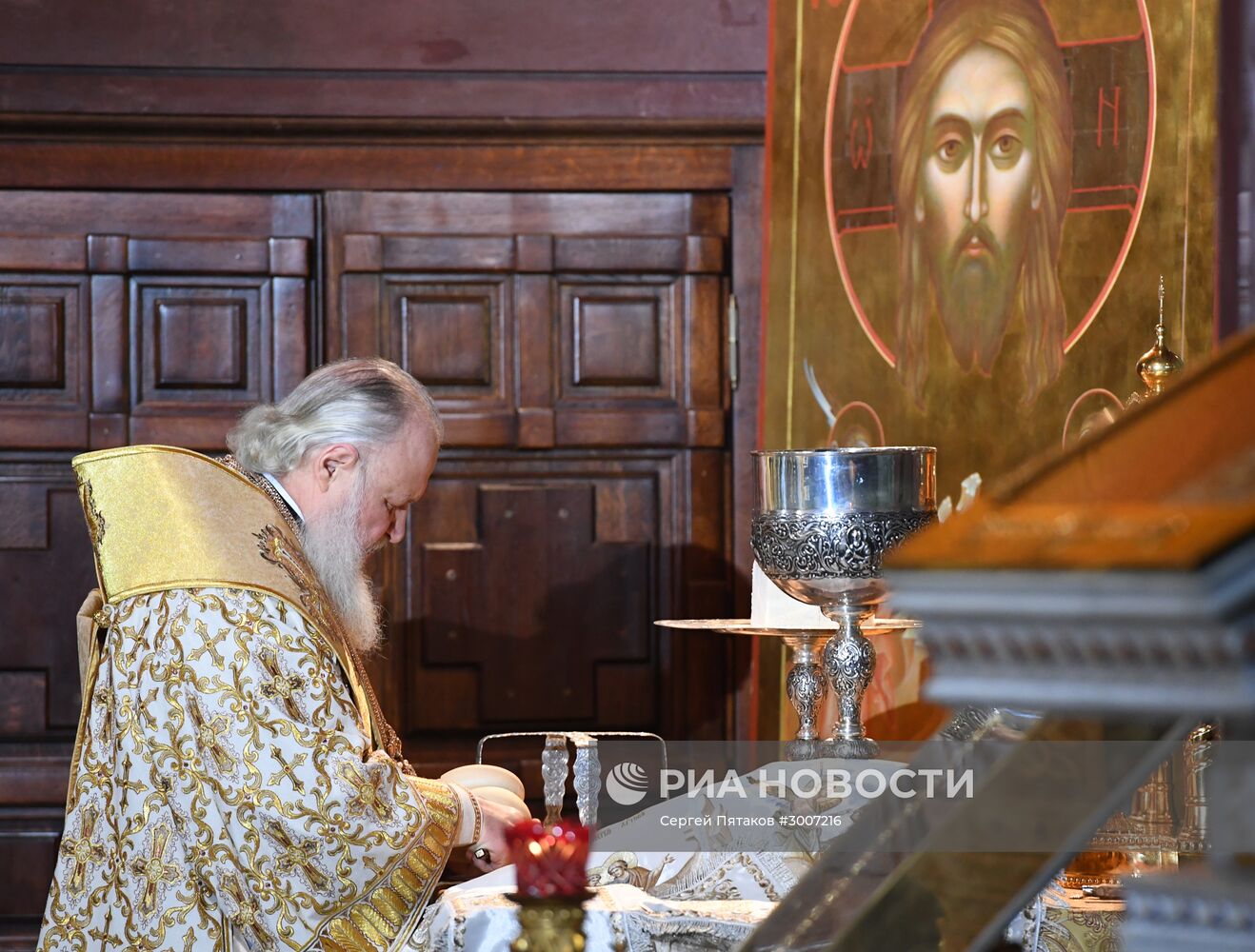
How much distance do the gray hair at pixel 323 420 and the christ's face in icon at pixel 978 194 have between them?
1278mm

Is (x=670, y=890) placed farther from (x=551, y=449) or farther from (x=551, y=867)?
(x=551, y=449)

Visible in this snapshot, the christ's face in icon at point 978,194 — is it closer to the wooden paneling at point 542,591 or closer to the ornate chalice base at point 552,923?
the wooden paneling at point 542,591

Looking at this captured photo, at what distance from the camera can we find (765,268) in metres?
4.15

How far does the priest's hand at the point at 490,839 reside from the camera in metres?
2.74

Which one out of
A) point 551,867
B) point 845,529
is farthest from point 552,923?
point 845,529

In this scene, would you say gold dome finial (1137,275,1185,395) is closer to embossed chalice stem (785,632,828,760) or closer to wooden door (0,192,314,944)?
embossed chalice stem (785,632,828,760)

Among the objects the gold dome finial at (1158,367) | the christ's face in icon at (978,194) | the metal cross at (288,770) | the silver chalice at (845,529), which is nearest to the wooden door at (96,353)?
the christ's face in icon at (978,194)

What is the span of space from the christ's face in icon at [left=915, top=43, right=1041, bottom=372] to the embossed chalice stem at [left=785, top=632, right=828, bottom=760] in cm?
122

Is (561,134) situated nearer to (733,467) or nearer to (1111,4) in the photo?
(733,467)

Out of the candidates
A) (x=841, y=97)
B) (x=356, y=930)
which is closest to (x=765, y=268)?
(x=841, y=97)

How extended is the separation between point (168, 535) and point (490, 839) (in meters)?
0.76

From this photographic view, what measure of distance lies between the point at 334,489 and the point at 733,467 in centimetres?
154

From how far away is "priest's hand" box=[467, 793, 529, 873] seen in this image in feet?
8.98

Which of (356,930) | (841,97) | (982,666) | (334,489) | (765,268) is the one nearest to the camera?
(982,666)
